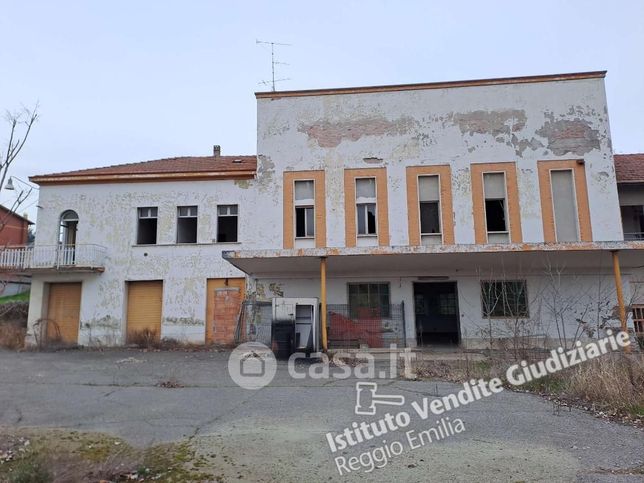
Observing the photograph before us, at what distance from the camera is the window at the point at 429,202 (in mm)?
17891

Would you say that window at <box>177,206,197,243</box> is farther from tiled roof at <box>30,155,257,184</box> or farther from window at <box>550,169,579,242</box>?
window at <box>550,169,579,242</box>

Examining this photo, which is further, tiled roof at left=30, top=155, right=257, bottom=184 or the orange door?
tiled roof at left=30, top=155, right=257, bottom=184

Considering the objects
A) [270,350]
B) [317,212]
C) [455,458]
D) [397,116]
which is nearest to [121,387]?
[270,350]

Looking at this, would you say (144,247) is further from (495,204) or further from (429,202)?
(495,204)

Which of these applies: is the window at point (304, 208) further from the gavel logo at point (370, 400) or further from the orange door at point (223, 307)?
the gavel logo at point (370, 400)

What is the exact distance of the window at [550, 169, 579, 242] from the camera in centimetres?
1725

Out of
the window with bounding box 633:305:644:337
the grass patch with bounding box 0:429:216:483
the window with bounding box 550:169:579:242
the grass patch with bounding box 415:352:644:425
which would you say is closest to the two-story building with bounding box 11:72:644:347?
the window with bounding box 550:169:579:242

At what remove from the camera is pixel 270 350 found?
14.6m

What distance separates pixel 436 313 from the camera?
742 inches

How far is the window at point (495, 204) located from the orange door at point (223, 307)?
9677mm

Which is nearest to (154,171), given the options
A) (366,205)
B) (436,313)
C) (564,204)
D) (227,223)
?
(227,223)

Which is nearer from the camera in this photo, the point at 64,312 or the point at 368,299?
the point at 368,299

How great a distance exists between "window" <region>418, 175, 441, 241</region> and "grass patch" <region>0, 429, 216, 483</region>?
13884mm

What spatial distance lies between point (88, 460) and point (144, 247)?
14710mm
